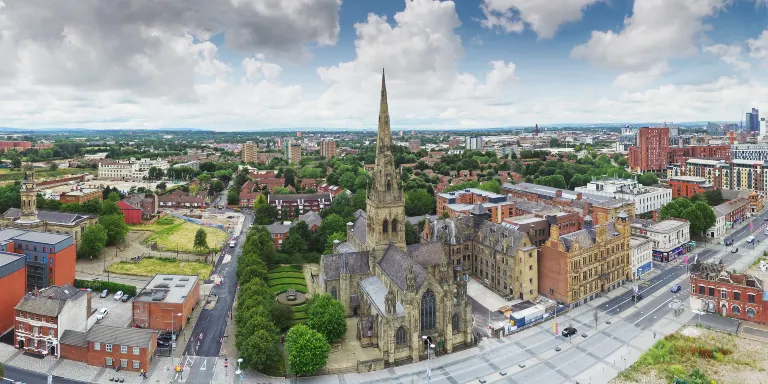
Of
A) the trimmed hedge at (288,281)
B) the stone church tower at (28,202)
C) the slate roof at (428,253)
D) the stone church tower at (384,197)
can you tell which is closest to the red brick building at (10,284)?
the stone church tower at (28,202)

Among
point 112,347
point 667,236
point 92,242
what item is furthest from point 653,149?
point 112,347

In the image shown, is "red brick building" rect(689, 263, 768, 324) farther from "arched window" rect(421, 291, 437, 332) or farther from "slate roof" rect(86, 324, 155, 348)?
"slate roof" rect(86, 324, 155, 348)

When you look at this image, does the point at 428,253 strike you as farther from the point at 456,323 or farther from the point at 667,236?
the point at 667,236

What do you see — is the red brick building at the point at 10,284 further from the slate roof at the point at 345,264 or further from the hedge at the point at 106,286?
the slate roof at the point at 345,264

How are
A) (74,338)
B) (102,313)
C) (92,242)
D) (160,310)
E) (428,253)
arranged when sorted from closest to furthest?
(74,338), (160,310), (102,313), (428,253), (92,242)

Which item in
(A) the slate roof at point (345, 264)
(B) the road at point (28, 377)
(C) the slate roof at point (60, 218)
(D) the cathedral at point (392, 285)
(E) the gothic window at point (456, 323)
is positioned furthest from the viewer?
(C) the slate roof at point (60, 218)

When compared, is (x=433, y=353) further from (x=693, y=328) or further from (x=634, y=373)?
(x=693, y=328)

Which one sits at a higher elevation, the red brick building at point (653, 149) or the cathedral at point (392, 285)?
the red brick building at point (653, 149)
